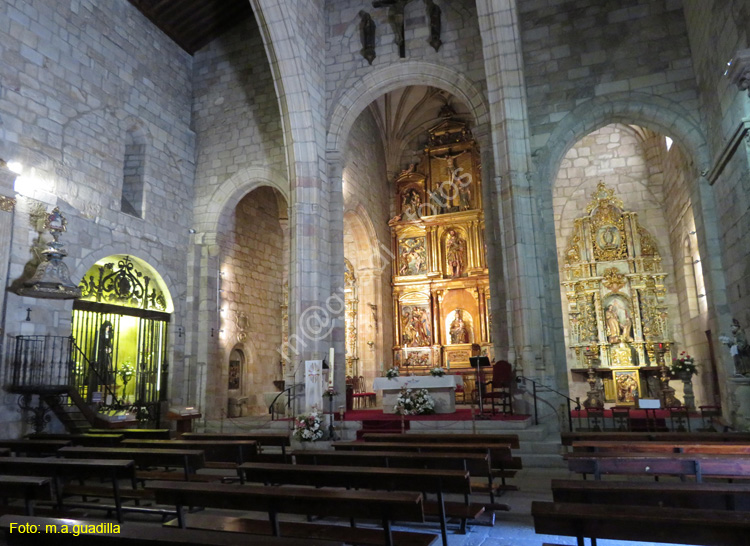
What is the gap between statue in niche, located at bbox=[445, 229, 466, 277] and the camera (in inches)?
733

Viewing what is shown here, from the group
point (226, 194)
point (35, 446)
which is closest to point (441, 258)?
point (226, 194)

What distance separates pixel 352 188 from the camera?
16453mm

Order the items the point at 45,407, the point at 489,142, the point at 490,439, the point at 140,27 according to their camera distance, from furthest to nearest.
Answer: the point at 140,27 < the point at 489,142 < the point at 45,407 < the point at 490,439

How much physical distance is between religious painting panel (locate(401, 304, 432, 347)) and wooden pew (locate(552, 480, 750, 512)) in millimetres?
15348

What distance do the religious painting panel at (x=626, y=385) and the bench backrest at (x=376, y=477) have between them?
42.9 ft

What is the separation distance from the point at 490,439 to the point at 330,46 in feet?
36.9

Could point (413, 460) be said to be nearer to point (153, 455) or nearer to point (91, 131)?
point (153, 455)

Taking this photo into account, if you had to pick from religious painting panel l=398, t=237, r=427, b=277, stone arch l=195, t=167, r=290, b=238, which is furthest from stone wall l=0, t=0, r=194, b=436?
religious painting panel l=398, t=237, r=427, b=277

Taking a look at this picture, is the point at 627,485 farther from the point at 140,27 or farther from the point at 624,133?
the point at 624,133

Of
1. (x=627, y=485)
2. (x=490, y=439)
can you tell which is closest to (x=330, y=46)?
(x=490, y=439)

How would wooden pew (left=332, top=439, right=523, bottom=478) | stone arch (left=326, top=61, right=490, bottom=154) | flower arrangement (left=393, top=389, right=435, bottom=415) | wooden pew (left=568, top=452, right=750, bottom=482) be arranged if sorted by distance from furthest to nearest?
stone arch (left=326, top=61, right=490, bottom=154) < flower arrangement (left=393, top=389, right=435, bottom=415) < wooden pew (left=332, top=439, right=523, bottom=478) < wooden pew (left=568, top=452, right=750, bottom=482)

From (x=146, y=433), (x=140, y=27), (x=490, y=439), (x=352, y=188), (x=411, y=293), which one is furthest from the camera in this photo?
(x=411, y=293)

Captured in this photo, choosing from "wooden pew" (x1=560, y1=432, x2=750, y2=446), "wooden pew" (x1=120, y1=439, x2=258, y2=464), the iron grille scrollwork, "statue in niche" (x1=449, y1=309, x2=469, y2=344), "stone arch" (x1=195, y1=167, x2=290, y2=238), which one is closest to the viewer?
"wooden pew" (x1=120, y1=439, x2=258, y2=464)

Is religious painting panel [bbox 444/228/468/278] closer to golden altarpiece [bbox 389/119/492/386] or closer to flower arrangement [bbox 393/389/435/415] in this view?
golden altarpiece [bbox 389/119/492/386]
